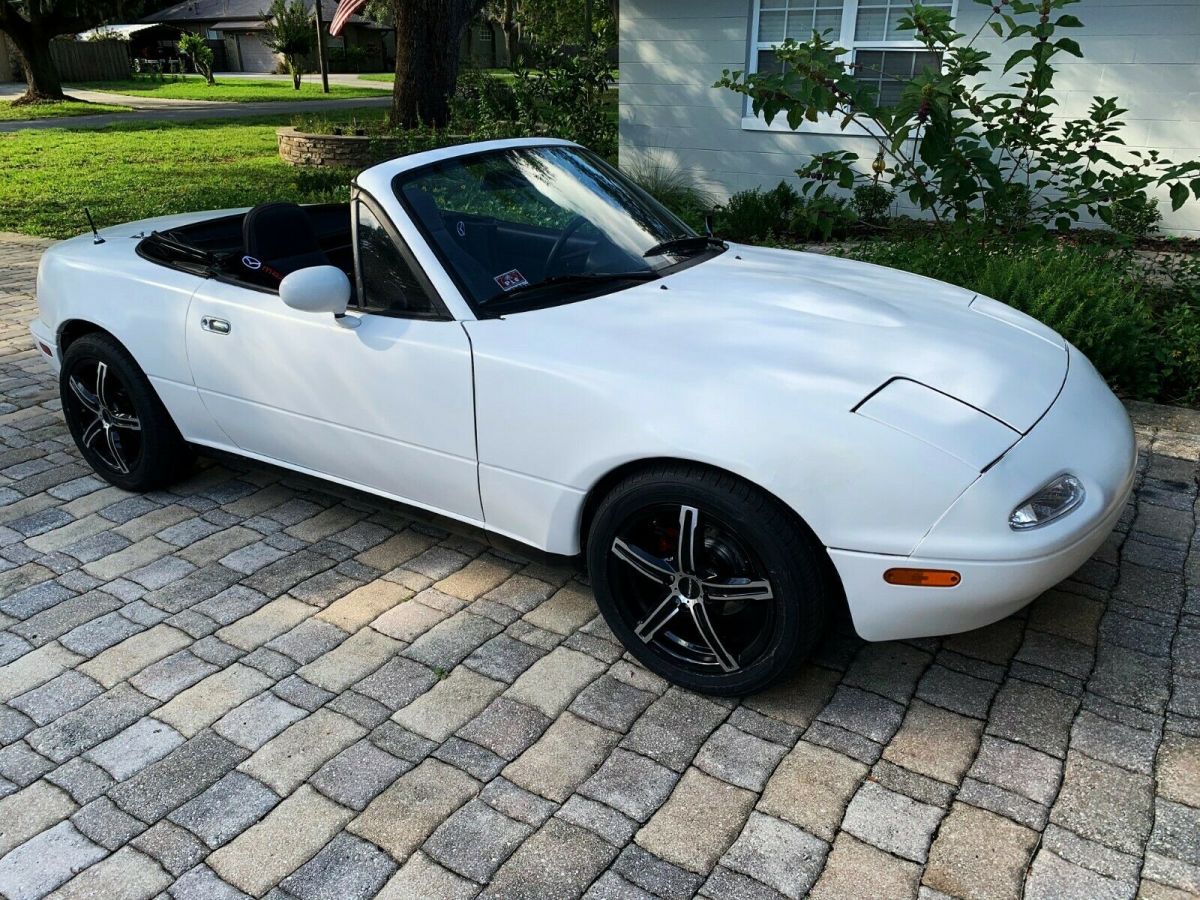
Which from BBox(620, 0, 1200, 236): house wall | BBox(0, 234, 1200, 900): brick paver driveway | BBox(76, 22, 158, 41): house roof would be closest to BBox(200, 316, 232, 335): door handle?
BBox(0, 234, 1200, 900): brick paver driveway

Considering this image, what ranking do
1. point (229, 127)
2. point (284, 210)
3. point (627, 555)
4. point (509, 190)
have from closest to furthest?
1. point (627, 555)
2. point (509, 190)
3. point (284, 210)
4. point (229, 127)

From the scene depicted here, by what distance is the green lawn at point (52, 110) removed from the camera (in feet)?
78.4

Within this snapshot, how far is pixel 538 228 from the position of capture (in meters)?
3.55

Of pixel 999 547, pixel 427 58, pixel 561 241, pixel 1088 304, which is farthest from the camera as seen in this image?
pixel 427 58

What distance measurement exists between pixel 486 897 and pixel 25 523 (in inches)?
122

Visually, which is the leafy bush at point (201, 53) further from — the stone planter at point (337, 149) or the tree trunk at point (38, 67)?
the stone planter at point (337, 149)

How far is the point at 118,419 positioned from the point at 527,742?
8.89 feet

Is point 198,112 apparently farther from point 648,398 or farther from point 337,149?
point 648,398

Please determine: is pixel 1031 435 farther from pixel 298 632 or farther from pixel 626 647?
pixel 298 632

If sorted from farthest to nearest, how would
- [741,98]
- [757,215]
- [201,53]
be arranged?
[201,53], [741,98], [757,215]

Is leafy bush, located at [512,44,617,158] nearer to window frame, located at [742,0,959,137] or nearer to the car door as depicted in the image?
window frame, located at [742,0,959,137]

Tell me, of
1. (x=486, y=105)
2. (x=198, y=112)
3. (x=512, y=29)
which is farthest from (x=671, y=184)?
(x=512, y=29)

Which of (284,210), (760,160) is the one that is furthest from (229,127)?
(284,210)

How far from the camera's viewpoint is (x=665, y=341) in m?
2.97
